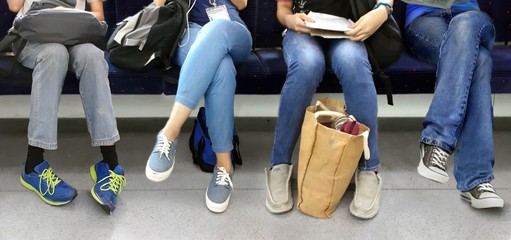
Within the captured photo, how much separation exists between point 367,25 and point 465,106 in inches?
19.9

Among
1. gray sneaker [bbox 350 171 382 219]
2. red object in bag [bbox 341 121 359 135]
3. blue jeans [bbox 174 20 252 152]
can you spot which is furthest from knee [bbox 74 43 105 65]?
gray sneaker [bbox 350 171 382 219]

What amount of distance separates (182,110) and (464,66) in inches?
44.0

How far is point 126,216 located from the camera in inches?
79.5

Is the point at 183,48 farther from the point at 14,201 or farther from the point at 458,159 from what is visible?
the point at 458,159

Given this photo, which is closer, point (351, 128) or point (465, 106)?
point (351, 128)

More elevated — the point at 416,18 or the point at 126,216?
the point at 416,18

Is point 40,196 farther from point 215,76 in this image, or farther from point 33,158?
point 215,76

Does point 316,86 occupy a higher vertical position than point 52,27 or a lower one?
lower

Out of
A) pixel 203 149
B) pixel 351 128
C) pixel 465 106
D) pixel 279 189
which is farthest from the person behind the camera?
pixel 203 149

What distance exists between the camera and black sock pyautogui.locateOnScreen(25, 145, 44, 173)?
2078 mm

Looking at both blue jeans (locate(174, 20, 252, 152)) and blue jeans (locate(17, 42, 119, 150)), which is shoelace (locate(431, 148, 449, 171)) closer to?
blue jeans (locate(174, 20, 252, 152))

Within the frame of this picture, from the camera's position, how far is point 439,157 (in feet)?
6.44

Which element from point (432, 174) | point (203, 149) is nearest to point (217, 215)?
point (203, 149)

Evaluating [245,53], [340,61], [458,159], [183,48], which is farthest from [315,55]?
[458,159]
